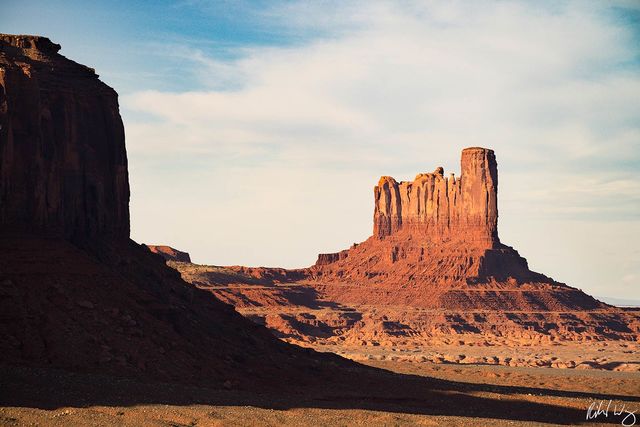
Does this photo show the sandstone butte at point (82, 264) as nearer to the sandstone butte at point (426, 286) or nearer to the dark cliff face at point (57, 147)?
the dark cliff face at point (57, 147)

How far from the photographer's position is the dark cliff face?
1959 inches

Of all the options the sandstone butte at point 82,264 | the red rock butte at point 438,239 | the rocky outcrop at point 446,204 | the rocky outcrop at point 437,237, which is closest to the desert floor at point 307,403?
the sandstone butte at point 82,264

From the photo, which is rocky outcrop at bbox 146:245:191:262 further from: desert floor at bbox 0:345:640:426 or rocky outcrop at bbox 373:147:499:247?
desert floor at bbox 0:345:640:426

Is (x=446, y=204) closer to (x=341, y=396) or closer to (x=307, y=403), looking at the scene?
(x=341, y=396)

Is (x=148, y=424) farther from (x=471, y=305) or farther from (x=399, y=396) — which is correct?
(x=471, y=305)

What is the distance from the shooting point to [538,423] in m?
47.2

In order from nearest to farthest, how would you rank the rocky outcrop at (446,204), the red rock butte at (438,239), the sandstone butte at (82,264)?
1. the sandstone butte at (82,264)
2. the red rock butte at (438,239)
3. the rocky outcrop at (446,204)

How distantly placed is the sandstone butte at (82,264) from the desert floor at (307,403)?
2.19 meters

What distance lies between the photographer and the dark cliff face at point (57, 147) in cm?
4975

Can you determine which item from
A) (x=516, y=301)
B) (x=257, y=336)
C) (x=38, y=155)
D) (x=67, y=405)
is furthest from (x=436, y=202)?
(x=67, y=405)

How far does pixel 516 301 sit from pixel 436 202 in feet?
105

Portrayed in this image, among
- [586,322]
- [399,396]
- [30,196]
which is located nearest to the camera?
[30,196]
